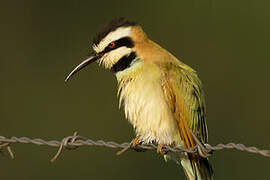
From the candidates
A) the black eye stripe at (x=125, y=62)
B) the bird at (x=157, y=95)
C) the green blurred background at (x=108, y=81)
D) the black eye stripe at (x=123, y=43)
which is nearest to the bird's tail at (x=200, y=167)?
A: the bird at (x=157, y=95)

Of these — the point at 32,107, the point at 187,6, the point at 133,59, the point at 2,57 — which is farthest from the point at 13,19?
the point at 133,59

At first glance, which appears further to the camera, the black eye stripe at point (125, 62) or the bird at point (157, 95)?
the black eye stripe at point (125, 62)

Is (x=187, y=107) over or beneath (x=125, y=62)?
beneath

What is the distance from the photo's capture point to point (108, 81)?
11023mm

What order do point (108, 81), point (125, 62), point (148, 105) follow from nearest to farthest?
point (148, 105) < point (125, 62) < point (108, 81)

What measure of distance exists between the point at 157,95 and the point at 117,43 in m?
0.55

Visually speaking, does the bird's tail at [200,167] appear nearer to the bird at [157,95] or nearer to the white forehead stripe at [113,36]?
the bird at [157,95]

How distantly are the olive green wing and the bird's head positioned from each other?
331mm

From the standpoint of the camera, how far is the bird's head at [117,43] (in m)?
5.19

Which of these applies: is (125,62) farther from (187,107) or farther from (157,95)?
(187,107)

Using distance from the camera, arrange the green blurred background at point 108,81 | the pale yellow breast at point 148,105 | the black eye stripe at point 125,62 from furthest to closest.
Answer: the green blurred background at point 108,81 < the black eye stripe at point 125,62 < the pale yellow breast at point 148,105

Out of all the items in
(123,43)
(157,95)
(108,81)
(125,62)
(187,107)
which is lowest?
(187,107)

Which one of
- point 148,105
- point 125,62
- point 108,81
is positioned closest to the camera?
point 148,105

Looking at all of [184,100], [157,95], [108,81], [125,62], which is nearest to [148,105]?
[157,95]
